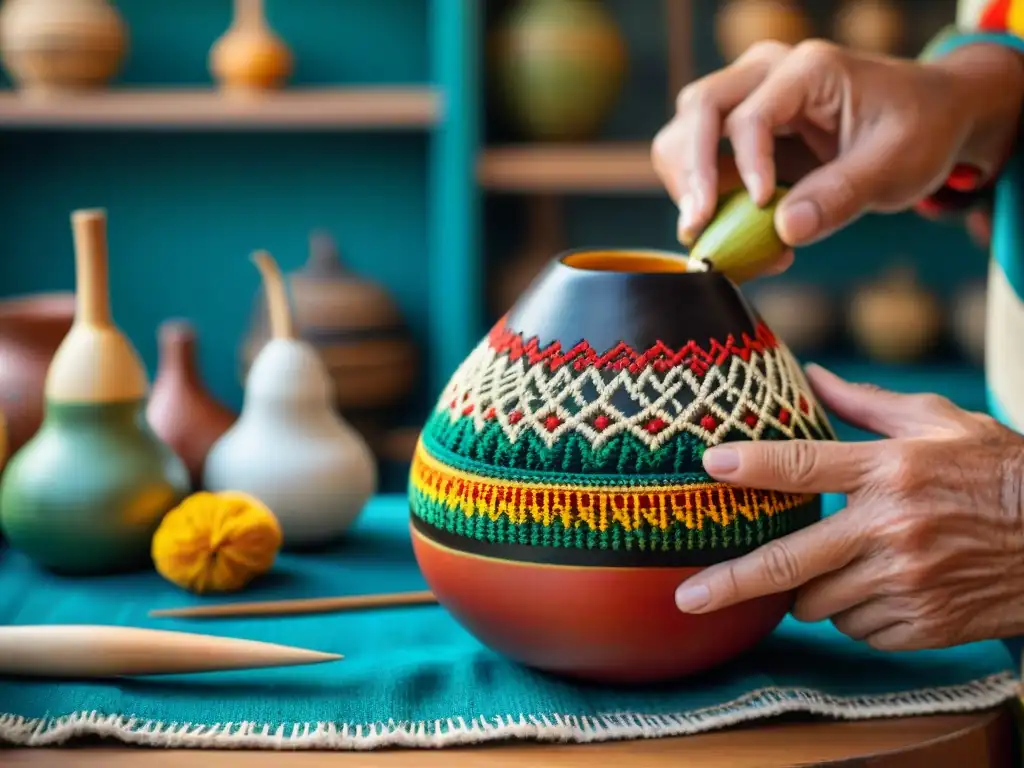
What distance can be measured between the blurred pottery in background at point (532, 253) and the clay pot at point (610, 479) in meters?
1.77

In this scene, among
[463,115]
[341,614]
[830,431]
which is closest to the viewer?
[830,431]

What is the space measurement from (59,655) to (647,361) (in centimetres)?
39

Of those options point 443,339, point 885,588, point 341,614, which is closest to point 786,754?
point 885,588

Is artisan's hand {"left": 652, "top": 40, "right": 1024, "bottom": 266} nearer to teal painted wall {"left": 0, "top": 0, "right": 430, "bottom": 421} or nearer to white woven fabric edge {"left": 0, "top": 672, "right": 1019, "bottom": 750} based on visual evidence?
white woven fabric edge {"left": 0, "top": 672, "right": 1019, "bottom": 750}

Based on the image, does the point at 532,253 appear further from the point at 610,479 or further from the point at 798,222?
the point at 610,479

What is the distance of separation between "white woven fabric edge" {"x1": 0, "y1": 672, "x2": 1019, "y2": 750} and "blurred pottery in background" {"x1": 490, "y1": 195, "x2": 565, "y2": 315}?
6.03 ft

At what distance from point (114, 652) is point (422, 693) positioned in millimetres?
185

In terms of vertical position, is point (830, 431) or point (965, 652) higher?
point (830, 431)

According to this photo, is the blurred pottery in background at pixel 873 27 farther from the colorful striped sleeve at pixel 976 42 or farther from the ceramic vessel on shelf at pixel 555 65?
the colorful striped sleeve at pixel 976 42

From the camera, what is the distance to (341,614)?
903mm

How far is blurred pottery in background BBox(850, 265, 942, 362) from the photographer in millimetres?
2686

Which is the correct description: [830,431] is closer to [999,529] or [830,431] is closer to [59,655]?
Answer: [999,529]

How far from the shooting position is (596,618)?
2.36 feet

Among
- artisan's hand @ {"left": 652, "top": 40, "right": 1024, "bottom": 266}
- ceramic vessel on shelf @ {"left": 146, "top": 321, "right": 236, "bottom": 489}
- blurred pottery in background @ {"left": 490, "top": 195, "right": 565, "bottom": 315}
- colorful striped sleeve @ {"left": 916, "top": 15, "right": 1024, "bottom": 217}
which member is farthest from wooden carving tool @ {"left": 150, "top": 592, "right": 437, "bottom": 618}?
blurred pottery in background @ {"left": 490, "top": 195, "right": 565, "bottom": 315}
